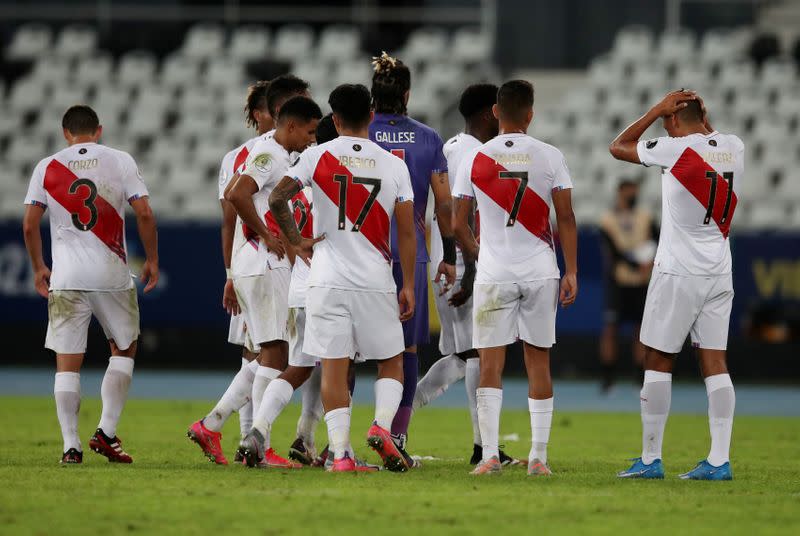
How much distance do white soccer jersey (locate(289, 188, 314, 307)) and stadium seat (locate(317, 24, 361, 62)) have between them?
16.8 m

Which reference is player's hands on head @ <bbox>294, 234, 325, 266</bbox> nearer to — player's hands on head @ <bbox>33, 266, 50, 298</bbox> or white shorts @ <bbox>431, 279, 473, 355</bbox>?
white shorts @ <bbox>431, 279, 473, 355</bbox>

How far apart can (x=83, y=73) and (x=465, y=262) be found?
18.8m

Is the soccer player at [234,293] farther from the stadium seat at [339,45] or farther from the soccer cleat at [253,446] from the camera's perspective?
the stadium seat at [339,45]

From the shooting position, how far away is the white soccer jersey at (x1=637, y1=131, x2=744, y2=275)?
342 inches

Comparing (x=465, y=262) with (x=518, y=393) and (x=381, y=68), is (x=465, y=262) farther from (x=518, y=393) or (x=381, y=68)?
(x=518, y=393)

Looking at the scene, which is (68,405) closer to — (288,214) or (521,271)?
(288,214)

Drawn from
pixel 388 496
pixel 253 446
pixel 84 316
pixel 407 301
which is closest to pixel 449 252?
pixel 407 301

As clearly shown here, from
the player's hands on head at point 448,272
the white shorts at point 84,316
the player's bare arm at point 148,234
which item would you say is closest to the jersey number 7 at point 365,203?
the player's hands on head at point 448,272

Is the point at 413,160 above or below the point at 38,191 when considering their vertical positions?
above

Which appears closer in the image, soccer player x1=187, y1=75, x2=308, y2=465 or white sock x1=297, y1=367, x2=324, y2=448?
soccer player x1=187, y1=75, x2=308, y2=465

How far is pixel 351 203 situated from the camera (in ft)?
28.2

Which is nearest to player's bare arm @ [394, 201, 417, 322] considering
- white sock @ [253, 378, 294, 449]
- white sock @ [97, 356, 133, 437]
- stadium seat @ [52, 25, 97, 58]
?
white sock @ [253, 378, 294, 449]

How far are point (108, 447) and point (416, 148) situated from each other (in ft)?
9.65

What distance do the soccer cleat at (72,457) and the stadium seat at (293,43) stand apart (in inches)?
701
